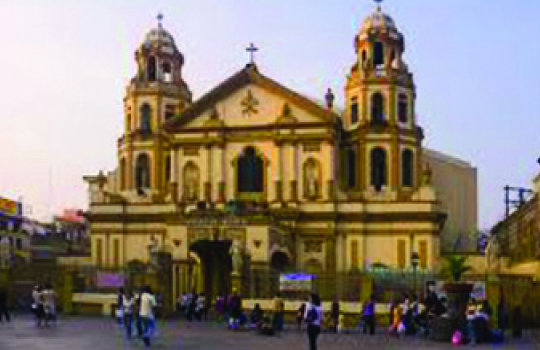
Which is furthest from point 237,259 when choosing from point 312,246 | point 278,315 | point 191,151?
point 278,315

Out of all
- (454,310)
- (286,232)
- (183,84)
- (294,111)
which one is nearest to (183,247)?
(286,232)

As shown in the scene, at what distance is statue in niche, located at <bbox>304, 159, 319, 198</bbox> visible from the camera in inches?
2766

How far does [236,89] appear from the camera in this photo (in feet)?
238

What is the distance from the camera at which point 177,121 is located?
73.0 metres

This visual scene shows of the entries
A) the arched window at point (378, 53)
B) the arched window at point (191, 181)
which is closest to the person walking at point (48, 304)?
the arched window at point (191, 181)

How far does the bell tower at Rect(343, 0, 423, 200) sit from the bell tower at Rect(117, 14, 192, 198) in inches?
496

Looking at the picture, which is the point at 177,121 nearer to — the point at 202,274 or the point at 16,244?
the point at 202,274

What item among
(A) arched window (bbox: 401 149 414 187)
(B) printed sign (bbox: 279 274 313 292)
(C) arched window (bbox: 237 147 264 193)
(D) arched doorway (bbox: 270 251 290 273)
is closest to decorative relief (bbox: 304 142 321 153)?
(C) arched window (bbox: 237 147 264 193)

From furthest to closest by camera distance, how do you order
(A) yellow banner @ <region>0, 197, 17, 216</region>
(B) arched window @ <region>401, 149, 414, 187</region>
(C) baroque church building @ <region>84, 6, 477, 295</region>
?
(A) yellow banner @ <region>0, 197, 17, 216</region> → (B) arched window @ <region>401, 149, 414, 187</region> → (C) baroque church building @ <region>84, 6, 477, 295</region>

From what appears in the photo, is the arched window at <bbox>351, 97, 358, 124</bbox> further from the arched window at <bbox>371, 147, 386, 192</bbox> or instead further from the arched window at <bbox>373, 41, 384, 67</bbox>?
the arched window at <bbox>371, 147, 386, 192</bbox>

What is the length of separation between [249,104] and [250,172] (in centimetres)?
432

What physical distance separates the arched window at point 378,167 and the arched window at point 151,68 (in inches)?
664

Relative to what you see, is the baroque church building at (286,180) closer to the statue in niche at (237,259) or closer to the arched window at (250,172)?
the arched window at (250,172)

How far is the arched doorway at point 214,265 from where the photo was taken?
214 ft
